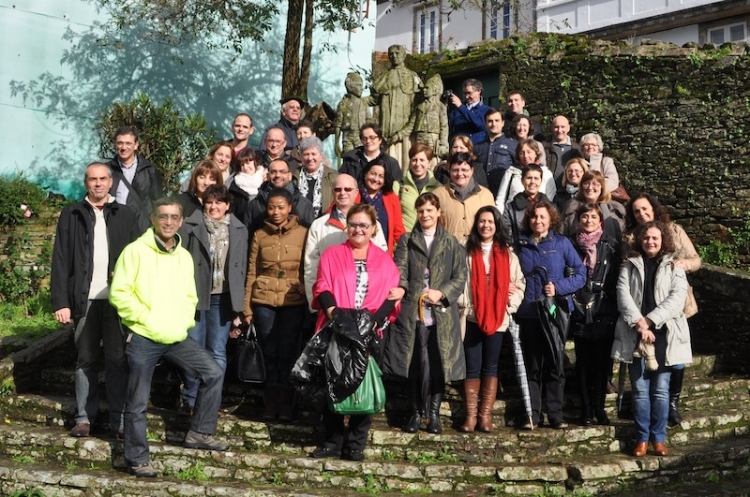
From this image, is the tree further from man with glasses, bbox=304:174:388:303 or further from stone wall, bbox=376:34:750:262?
man with glasses, bbox=304:174:388:303

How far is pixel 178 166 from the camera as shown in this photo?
493 inches

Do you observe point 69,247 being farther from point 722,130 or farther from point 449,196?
point 722,130

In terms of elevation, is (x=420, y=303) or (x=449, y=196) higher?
(x=449, y=196)

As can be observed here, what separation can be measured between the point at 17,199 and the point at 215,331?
5584mm

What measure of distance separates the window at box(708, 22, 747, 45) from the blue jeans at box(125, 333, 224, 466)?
44.7ft

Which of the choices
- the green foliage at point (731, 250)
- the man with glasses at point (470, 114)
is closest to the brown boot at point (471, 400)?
the man with glasses at point (470, 114)

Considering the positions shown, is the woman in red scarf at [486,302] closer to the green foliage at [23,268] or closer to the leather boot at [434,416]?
the leather boot at [434,416]

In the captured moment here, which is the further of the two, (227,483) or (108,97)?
(108,97)

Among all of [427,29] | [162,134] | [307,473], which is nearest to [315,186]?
[307,473]

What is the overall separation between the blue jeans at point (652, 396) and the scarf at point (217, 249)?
3.27m

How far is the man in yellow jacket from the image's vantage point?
607 centimetres

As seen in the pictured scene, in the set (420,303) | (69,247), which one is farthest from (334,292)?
(69,247)

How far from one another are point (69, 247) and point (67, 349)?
2402 millimetres

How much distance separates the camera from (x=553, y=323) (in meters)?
6.98
